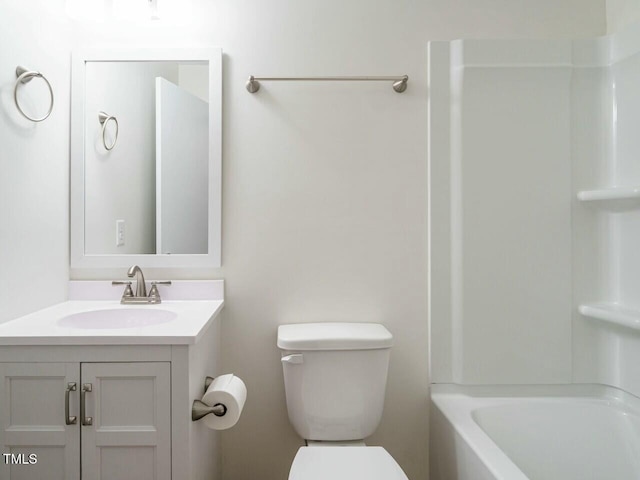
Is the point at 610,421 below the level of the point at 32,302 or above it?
below

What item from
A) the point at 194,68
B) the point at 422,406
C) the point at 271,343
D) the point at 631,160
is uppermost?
the point at 194,68

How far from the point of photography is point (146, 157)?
195 centimetres

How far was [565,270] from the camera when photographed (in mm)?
1906

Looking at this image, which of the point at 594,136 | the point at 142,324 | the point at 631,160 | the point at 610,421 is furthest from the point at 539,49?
the point at 142,324

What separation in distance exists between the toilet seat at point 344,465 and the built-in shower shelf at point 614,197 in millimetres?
1180

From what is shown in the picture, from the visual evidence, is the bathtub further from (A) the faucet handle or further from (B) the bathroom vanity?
(A) the faucet handle

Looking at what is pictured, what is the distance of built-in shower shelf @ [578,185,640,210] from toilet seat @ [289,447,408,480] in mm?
1180

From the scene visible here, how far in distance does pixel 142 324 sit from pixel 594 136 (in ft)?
6.21

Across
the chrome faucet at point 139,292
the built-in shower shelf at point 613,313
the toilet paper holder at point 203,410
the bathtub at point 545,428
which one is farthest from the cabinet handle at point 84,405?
the built-in shower shelf at point 613,313

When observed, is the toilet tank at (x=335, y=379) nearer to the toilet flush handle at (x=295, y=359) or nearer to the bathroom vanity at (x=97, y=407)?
the toilet flush handle at (x=295, y=359)

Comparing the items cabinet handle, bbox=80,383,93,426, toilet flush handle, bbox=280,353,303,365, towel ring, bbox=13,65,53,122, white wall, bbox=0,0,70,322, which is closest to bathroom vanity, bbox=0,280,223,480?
cabinet handle, bbox=80,383,93,426

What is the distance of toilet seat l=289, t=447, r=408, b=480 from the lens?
1.36m

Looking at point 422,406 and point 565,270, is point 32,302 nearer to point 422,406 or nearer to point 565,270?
point 422,406

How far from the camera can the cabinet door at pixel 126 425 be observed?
137 cm
